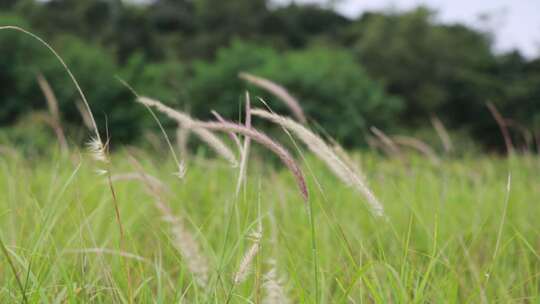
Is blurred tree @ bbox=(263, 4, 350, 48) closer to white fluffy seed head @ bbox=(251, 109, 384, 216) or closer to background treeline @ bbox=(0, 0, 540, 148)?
background treeline @ bbox=(0, 0, 540, 148)

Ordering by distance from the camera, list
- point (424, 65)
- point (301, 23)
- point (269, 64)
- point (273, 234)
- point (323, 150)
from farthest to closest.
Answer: point (301, 23) < point (424, 65) < point (269, 64) < point (273, 234) < point (323, 150)

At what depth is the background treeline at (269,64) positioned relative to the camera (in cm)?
1669

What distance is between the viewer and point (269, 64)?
17484 mm

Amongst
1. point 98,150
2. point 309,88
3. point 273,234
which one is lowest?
point 309,88

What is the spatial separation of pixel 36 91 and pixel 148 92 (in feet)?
10.4

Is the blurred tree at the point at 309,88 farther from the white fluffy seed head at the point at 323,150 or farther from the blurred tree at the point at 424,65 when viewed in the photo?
the white fluffy seed head at the point at 323,150

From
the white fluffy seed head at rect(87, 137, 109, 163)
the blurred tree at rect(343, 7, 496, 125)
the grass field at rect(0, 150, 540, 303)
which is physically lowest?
the blurred tree at rect(343, 7, 496, 125)

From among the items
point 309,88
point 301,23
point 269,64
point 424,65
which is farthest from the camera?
point 301,23

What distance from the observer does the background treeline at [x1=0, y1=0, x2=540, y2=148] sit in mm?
16688

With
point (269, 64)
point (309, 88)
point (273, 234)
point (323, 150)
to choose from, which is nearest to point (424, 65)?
point (269, 64)

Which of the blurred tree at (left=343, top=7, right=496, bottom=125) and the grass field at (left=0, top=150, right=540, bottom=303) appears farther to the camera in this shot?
the blurred tree at (left=343, top=7, right=496, bottom=125)

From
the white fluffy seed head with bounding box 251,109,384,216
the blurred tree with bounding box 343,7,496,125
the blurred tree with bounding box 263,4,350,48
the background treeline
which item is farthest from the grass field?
the blurred tree with bounding box 263,4,350,48

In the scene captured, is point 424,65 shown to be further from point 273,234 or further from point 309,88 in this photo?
point 273,234

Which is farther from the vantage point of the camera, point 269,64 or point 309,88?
point 269,64
